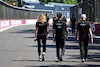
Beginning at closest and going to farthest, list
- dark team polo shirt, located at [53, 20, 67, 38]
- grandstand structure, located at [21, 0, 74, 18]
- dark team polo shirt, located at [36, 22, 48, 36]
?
dark team polo shirt, located at [53, 20, 67, 38]
dark team polo shirt, located at [36, 22, 48, 36]
grandstand structure, located at [21, 0, 74, 18]

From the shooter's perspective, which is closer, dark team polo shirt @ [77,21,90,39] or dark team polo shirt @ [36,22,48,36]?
dark team polo shirt @ [77,21,90,39]

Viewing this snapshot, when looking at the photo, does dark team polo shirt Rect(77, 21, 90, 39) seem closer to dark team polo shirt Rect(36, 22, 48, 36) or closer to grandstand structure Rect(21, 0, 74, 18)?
dark team polo shirt Rect(36, 22, 48, 36)

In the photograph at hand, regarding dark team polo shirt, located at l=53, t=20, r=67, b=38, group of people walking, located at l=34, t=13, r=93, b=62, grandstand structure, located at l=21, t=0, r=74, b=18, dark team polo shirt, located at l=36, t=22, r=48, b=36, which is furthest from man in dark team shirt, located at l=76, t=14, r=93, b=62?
grandstand structure, located at l=21, t=0, r=74, b=18

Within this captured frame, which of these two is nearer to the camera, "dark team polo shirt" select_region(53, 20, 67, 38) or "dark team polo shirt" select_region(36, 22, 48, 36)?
"dark team polo shirt" select_region(53, 20, 67, 38)

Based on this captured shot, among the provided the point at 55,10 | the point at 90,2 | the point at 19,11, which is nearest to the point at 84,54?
the point at 90,2

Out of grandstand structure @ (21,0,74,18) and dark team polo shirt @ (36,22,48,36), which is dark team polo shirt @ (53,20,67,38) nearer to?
dark team polo shirt @ (36,22,48,36)

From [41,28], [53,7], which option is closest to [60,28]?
[41,28]

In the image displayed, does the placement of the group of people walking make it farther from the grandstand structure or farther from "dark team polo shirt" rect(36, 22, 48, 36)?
the grandstand structure

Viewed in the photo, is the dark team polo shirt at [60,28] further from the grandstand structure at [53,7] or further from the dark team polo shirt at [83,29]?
the grandstand structure at [53,7]

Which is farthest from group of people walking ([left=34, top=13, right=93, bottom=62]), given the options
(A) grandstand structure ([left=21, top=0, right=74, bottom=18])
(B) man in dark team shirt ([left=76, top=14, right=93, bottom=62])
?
(A) grandstand structure ([left=21, top=0, right=74, bottom=18])

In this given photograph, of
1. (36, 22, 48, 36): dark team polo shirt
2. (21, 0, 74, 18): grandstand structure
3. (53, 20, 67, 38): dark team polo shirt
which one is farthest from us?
(21, 0, 74, 18): grandstand structure

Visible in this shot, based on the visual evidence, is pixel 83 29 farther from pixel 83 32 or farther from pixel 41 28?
pixel 41 28

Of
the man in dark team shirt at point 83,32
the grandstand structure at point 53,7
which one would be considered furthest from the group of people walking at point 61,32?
the grandstand structure at point 53,7

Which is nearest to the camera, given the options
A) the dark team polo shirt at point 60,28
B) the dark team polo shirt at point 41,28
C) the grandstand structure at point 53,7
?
the dark team polo shirt at point 60,28
